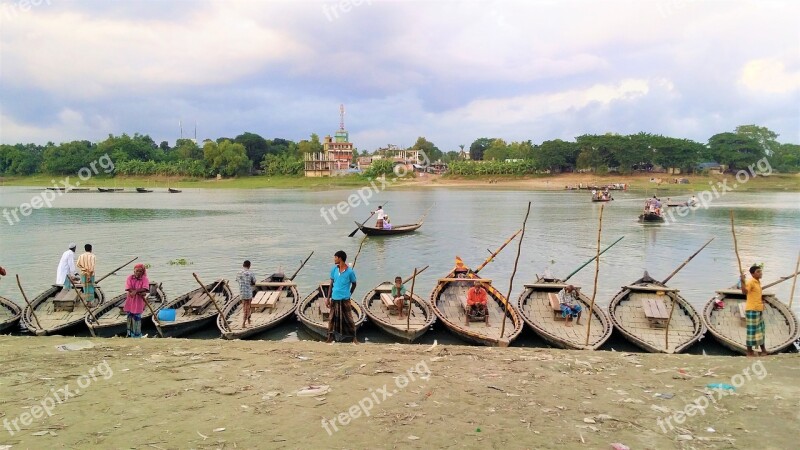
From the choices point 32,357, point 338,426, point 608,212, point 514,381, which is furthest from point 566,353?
point 608,212

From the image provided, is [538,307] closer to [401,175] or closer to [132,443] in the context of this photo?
[132,443]

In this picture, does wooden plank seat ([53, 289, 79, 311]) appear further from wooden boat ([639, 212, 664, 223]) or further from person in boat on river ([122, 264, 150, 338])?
wooden boat ([639, 212, 664, 223])

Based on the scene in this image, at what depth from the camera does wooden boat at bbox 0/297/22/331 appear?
10.3m

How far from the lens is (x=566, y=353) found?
798 cm

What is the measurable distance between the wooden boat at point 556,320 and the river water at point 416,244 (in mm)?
451

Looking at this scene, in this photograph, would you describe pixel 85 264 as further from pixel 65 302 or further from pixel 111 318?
pixel 111 318

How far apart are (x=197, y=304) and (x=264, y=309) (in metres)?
1.35

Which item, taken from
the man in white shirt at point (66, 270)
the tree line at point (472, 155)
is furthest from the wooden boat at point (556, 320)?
the tree line at point (472, 155)

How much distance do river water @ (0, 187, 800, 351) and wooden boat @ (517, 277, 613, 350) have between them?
0.45 m

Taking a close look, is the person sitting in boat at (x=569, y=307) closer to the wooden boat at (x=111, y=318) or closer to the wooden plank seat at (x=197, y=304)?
the wooden plank seat at (x=197, y=304)

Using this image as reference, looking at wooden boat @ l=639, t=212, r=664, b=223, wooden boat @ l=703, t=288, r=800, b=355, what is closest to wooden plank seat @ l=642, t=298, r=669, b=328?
wooden boat @ l=703, t=288, r=800, b=355

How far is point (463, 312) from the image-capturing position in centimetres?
1083

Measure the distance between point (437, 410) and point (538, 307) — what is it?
574 centimetres

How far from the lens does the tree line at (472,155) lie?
A: 65625mm
